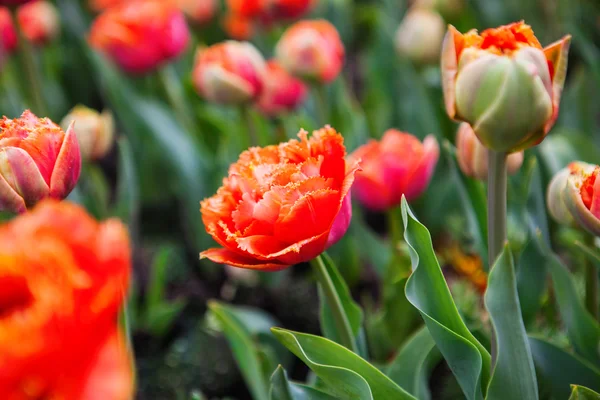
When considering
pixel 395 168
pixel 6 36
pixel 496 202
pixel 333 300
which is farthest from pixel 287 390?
pixel 6 36

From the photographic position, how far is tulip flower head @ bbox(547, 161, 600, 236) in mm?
458

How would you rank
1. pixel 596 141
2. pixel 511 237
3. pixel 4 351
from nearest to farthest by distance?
pixel 4 351 → pixel 511 237 → pixel 596 141

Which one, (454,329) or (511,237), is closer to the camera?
(454,329)

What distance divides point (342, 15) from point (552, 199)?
102 cm

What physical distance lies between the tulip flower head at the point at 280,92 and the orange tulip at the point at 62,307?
0.72 meters

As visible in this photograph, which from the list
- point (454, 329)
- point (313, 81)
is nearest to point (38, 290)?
point (454, 329)

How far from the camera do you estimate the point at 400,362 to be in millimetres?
571

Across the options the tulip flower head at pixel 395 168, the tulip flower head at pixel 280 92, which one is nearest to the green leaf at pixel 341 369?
the tulip flower head at pixel 395 168

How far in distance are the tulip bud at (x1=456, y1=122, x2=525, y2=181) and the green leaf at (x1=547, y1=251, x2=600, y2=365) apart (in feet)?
0.29

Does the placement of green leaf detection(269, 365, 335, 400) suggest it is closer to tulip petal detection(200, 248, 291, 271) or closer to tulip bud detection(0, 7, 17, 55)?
tulip petal detection(200, 248, 291, 271)

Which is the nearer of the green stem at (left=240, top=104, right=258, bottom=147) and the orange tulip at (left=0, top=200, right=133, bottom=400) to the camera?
the orange tulip at (left=0, top=200, right=133, bottom=400)

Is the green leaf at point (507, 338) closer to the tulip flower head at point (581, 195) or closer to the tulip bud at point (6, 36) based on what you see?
the tulip flower head at point (581, 195)

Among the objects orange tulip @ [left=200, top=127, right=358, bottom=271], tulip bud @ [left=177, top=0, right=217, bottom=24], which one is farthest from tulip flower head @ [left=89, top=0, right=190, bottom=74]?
orange tulip @ [left=200, top=127, right=358, bottom=271]

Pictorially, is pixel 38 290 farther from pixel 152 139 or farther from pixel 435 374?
pixel 152 139
